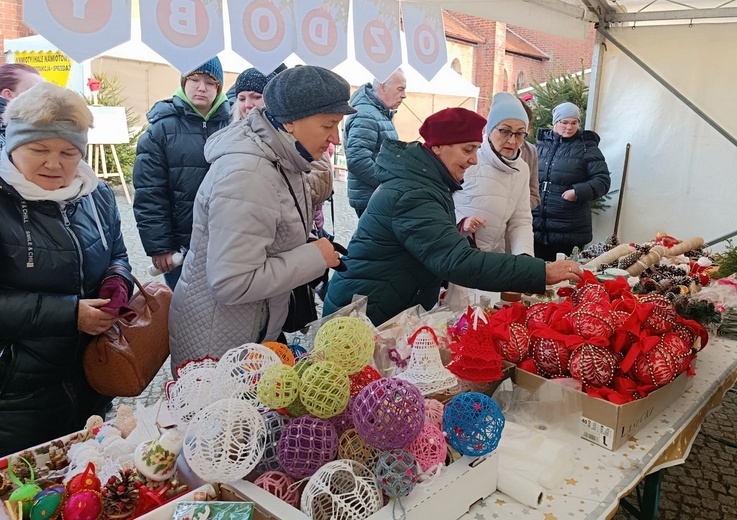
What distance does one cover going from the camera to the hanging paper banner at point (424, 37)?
2688mm

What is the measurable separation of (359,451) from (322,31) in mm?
1826

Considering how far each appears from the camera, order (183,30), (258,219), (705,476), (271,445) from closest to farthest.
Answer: (271,445)
(258,219)
(183,30)
(705,476)

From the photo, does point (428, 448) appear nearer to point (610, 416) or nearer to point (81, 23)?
point (610, 416)

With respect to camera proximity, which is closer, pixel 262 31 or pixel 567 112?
pixel 262 31

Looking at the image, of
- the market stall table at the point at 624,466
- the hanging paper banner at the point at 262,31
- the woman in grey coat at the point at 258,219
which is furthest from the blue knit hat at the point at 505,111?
the market stall table at the point at 624,466

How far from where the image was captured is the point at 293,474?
924 mm

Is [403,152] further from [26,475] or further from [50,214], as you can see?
[26,475]

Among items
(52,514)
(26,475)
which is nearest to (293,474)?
(52,514)

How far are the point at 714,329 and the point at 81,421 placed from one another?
6.89 feet

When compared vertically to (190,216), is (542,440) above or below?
below

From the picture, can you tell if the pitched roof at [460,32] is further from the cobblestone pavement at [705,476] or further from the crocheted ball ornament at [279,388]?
the crocheted ball ornament at [279,388]

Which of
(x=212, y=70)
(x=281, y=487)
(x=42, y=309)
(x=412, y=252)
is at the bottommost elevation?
(x=281, y=487)

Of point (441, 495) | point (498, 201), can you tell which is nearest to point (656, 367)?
point (441, 495)

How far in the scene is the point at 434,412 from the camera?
1.10 meters
